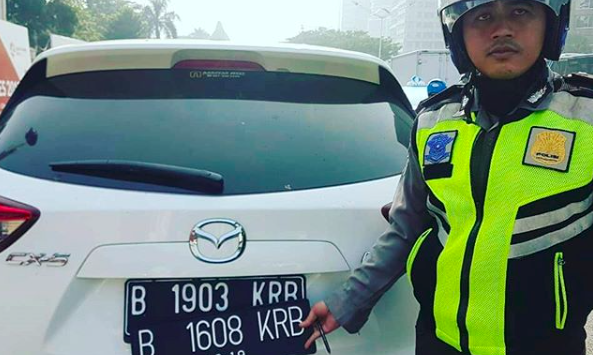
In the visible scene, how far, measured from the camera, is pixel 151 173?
69.1 inches

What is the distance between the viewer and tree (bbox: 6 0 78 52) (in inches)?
1225

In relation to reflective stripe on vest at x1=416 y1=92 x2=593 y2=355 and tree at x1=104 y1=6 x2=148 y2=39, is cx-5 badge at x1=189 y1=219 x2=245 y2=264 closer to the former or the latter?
reflective stripe on vest at x1=416 y1=92 x2=593 y2=355

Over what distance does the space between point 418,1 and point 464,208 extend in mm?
98246

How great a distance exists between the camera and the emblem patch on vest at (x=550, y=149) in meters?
1.38

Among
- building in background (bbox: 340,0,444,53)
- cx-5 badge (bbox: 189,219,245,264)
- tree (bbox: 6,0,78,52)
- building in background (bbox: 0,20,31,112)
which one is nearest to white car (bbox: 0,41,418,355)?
cx-5 badge (bbox: 189,219,245,264)

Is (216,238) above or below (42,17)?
above

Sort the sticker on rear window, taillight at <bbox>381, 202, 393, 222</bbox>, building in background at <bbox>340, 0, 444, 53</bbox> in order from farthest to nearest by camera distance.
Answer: building in background at <bbox>340, 0, 444, 53</bbox>
the sticker on rear window
taillight at <bbox>381, 202, 393, 222</bbox>

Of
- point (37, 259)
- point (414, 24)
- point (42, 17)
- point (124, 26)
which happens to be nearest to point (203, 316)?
point (37, 259)

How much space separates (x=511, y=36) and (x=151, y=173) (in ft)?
3.41

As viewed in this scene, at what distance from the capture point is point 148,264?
1.65 meters

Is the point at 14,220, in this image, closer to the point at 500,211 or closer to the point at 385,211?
the point at 385,211

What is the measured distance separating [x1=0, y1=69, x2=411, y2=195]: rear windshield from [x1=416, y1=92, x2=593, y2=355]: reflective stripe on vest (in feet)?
1.47

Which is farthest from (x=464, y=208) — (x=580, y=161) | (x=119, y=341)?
(x=119, y=341)

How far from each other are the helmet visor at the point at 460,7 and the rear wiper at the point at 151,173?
2.54 feet
